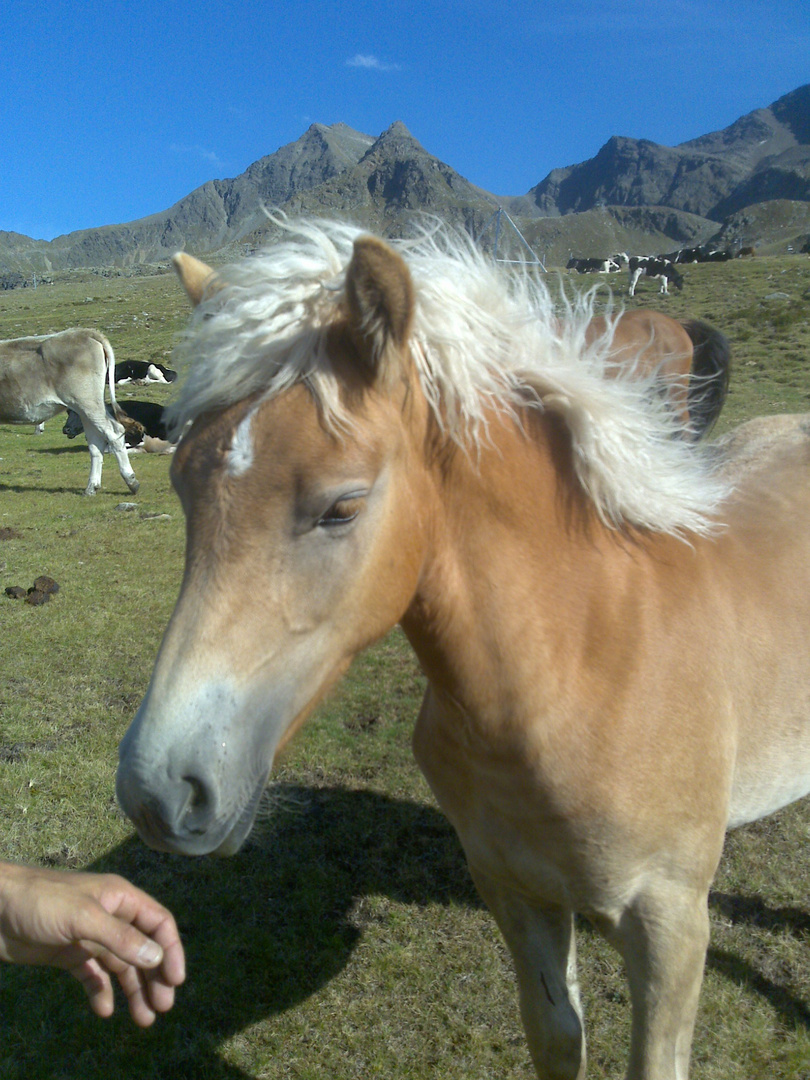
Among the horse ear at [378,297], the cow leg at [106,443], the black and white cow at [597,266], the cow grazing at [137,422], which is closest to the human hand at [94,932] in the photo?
the horse ear at [378,297]

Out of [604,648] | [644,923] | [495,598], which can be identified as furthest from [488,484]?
[644,923]

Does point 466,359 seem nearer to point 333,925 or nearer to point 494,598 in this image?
point 494,598

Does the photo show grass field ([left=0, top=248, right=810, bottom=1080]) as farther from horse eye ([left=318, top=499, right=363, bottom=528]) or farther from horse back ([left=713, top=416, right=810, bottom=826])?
horse back ([left=713, top=416, right=810, bottom=826])

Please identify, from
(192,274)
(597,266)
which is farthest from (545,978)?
(597,266)

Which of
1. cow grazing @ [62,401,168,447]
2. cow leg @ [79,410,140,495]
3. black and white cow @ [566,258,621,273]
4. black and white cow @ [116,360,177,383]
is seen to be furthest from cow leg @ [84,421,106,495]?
black and white cow @ [566,258,621,273]

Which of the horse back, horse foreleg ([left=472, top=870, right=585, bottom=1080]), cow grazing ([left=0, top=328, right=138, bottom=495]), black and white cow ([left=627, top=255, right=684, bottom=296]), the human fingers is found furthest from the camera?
black and white cow ([left=627, top=255, right=684, bottom=296])

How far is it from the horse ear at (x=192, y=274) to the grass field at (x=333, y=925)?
1.48m

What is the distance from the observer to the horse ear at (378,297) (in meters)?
1.34

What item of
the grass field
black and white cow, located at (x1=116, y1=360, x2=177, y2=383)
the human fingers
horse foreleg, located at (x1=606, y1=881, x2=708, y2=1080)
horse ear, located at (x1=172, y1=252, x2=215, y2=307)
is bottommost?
the grass field

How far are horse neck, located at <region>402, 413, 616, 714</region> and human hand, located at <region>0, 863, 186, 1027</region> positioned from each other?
2.89 ft

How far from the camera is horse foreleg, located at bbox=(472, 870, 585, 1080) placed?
7.16 feet

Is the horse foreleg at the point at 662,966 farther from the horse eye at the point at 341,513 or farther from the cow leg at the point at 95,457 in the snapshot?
the cow leg at the point at 95,457

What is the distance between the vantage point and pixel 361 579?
4.92 feet

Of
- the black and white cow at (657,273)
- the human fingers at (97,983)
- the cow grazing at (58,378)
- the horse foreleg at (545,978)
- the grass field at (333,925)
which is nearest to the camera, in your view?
the human fingers at (97,983)
